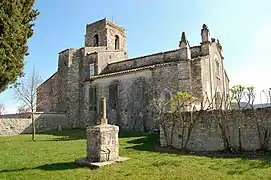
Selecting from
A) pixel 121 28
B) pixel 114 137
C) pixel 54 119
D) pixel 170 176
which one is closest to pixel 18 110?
pixel 54 119

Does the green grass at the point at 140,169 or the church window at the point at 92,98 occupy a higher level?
the church window at the point at 92,98

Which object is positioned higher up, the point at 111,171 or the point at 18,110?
the point at 18,110

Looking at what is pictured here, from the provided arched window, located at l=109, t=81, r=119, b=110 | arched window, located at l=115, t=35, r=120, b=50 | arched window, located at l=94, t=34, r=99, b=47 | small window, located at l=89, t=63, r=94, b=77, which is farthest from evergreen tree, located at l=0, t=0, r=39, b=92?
arched window, located at l=115, t=35, r=120, b=50

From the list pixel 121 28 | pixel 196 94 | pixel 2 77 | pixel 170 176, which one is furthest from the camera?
pixel 121 28

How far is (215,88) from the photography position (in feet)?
80.7

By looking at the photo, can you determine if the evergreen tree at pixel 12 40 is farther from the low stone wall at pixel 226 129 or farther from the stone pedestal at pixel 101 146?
the low stone wall at pixel 226 129

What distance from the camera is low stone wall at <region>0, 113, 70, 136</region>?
→ 1018 inches

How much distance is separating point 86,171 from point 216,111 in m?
8.03

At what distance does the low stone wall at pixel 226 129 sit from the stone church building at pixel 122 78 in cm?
760

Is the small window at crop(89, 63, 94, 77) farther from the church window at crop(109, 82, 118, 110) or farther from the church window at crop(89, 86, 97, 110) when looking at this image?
the church window at crop(109, 82, 118, 110)

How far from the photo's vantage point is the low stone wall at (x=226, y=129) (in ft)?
41.8

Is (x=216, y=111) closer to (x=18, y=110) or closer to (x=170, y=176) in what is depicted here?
(x=170, y=176)

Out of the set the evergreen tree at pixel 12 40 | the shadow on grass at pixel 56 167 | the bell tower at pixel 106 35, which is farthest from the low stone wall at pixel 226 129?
the bell tower at pixel 106 35

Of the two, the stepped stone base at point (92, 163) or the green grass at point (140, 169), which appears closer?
the green grass at point (140, 169)
